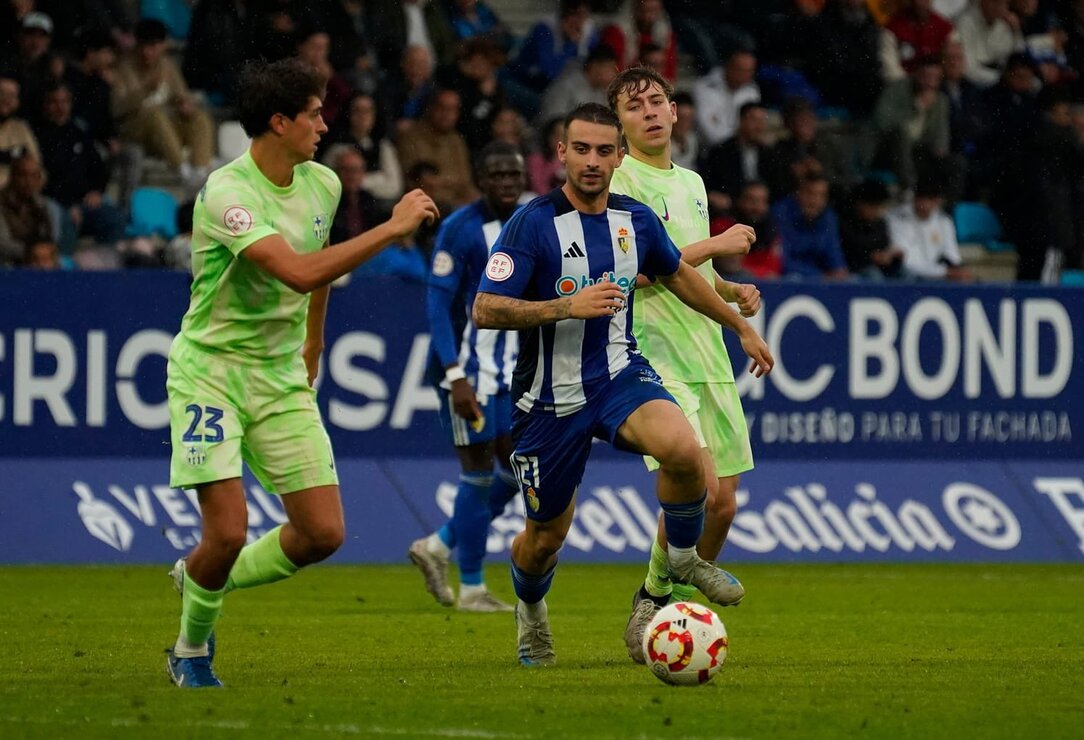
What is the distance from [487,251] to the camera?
11500 millimetres

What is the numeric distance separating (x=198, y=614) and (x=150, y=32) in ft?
33.9

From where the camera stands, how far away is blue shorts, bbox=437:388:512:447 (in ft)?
38.0

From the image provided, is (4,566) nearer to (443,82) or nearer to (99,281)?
(99,281)

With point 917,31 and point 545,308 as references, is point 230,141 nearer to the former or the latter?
point 917,31

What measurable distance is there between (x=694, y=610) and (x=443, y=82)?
10811mm

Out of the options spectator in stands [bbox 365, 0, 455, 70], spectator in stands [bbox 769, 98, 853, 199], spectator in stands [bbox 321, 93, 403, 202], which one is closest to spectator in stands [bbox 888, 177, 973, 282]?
spectator in stands [bbox 769, 98, 853, 199]

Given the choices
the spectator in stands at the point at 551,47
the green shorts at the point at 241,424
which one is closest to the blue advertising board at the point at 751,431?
the spectator in stands at the point at 551,47

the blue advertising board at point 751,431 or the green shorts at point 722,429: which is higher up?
the green shorts at point 722,429

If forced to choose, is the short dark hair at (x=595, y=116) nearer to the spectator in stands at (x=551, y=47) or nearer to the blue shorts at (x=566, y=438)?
the blue shorts at (x=566, y=438)

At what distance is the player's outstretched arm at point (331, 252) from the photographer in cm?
713

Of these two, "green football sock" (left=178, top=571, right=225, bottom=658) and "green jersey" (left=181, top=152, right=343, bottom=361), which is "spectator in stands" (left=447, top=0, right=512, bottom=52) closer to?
"green jersey" (left=181, top=152, right=343, bottom=361)

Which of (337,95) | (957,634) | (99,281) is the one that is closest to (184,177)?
(337,95)

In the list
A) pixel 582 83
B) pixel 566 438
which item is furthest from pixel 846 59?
pixel 566 438

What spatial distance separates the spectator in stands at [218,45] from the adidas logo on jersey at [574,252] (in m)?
10.2
